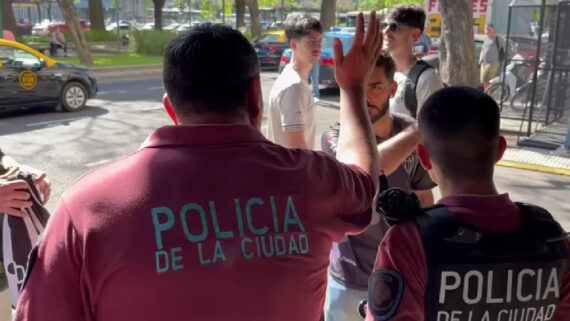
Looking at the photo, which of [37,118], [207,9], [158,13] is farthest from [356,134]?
[207,9]

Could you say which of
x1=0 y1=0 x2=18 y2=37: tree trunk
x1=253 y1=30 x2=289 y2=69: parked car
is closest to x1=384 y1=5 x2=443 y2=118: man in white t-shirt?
x1=253 y1=30 x2=289 y2=69: parked car

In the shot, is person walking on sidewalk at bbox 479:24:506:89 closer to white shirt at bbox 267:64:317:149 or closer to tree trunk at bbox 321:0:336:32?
white shirt at bbox 267:64:317:149

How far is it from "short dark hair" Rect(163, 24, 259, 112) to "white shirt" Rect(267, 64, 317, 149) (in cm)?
199

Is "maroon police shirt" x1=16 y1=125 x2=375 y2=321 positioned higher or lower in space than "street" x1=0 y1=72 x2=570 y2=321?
higher

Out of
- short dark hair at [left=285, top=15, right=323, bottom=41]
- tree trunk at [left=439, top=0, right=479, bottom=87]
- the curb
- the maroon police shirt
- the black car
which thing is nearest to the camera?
the maroon police shirt

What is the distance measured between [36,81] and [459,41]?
807 centimetres

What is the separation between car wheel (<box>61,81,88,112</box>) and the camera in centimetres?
1220

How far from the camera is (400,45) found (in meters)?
4.02

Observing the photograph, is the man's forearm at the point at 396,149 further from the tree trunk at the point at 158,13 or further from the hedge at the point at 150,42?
the tree trunk at the point at 158,13

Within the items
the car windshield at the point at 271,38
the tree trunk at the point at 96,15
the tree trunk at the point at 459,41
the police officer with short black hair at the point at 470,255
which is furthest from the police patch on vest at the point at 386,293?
the tree trunk at the point at 96,15

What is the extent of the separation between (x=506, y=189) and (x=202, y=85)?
6196 mm

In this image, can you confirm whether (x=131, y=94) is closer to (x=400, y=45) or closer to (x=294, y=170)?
(x=400, y=45)

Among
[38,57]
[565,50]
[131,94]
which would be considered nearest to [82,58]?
[131,94]

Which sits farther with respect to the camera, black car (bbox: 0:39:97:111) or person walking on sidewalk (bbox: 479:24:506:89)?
person walking on sidewalk (bbox: 479:24:506:89)
